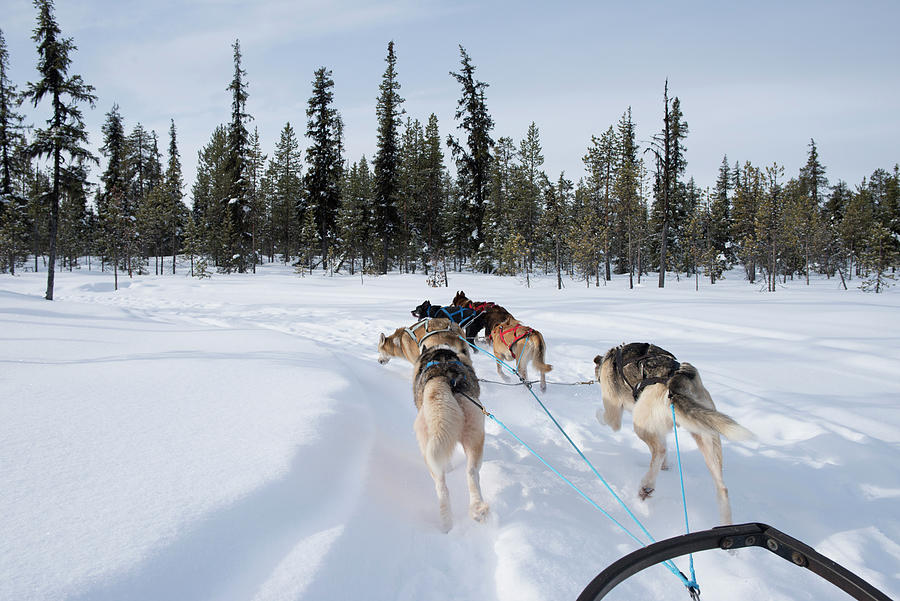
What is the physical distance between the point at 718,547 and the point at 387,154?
110 feet

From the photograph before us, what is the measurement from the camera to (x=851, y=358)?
5465 millimetres

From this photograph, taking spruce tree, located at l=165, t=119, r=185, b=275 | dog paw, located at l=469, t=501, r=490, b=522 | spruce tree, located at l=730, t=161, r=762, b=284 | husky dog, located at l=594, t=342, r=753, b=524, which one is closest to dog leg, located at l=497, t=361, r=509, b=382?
husky dog, located at l=594, t=342, r=753, b=524

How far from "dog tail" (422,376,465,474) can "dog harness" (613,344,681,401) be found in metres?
1.55

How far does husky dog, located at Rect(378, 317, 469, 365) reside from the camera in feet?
15.5

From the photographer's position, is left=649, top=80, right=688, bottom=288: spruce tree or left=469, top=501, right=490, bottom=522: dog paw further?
left=649, top=80, right=688, bottom=288: spruce tree

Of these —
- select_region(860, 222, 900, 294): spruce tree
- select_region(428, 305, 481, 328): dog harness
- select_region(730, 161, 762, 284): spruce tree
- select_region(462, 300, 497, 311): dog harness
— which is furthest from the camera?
select_region(730, 161, 762, 284): spruce tree

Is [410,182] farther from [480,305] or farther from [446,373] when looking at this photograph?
[446,373]

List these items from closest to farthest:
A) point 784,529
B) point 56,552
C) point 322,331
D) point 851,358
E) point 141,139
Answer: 1. point 56,552
2. point 784,529
3. point 851,358
4. point 322,331
5. point 141,139

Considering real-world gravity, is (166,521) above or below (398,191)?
below

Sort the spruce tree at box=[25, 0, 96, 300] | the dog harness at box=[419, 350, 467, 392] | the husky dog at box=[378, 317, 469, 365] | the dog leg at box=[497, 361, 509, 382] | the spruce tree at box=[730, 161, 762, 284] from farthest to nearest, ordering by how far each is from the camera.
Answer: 1. the spruce tree at box=[730, 161, 762, 284]
2. the spruce tree at box=[25, 0, 96, 300]
3. the dog leg at box=[497, 361, 509, 382]
4. the husky dog at box=[378, 317, 469, 365]
5. the dog harness at box=[419, 350, 467, 392]

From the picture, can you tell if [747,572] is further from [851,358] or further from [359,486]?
[851,358]

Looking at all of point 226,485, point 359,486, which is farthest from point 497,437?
point 226,485

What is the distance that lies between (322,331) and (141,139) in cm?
4875

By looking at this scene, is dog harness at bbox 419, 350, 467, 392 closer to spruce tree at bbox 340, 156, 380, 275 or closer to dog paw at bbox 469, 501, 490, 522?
dog paw at bbox 469, 501, 490, 522
